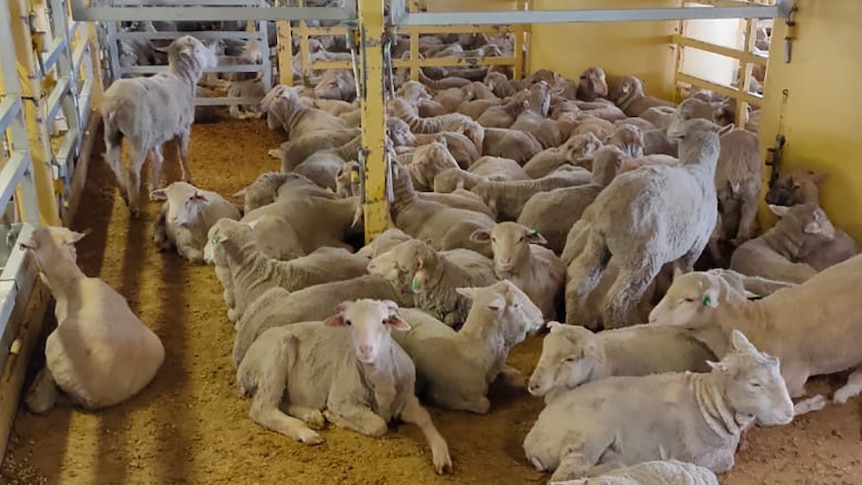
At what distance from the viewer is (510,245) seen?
4.81 m

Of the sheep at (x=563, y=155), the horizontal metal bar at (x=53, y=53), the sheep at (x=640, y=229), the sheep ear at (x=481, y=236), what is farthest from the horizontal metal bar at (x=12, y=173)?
the sheep at (x=563, y=155)

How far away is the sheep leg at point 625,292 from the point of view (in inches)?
184

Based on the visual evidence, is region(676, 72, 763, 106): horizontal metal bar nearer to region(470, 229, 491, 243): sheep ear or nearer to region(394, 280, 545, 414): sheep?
region(470, 229, 491, 243): sheep ear

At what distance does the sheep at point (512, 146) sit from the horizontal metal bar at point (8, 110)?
3.81 m


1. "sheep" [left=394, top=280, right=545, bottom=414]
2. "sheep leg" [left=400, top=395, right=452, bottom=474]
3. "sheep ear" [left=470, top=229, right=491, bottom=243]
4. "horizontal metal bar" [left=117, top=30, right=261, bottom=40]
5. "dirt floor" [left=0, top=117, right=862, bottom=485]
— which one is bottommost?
"dirt floor" [left=0, top=117, right=862, bottom=485]

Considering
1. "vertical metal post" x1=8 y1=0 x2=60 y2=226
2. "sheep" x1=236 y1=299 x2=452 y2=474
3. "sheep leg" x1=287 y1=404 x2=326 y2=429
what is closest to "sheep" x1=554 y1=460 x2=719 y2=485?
"sheep" x1=236 y1=299 x2=452 y2=474

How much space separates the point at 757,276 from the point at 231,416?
10.1 ft

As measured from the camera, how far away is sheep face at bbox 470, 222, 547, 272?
4.80m

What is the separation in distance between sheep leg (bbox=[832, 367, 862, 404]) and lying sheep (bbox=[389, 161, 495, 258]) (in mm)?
2171

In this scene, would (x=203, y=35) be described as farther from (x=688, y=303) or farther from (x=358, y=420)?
(x=688, y=303)

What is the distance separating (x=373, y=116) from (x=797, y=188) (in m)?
2.81

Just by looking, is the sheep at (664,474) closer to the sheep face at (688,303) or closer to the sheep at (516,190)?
the sheep face at (688,303)

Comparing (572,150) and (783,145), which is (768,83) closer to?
(783,145)

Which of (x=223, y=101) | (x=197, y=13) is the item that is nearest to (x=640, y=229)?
(x=197, y=13)
